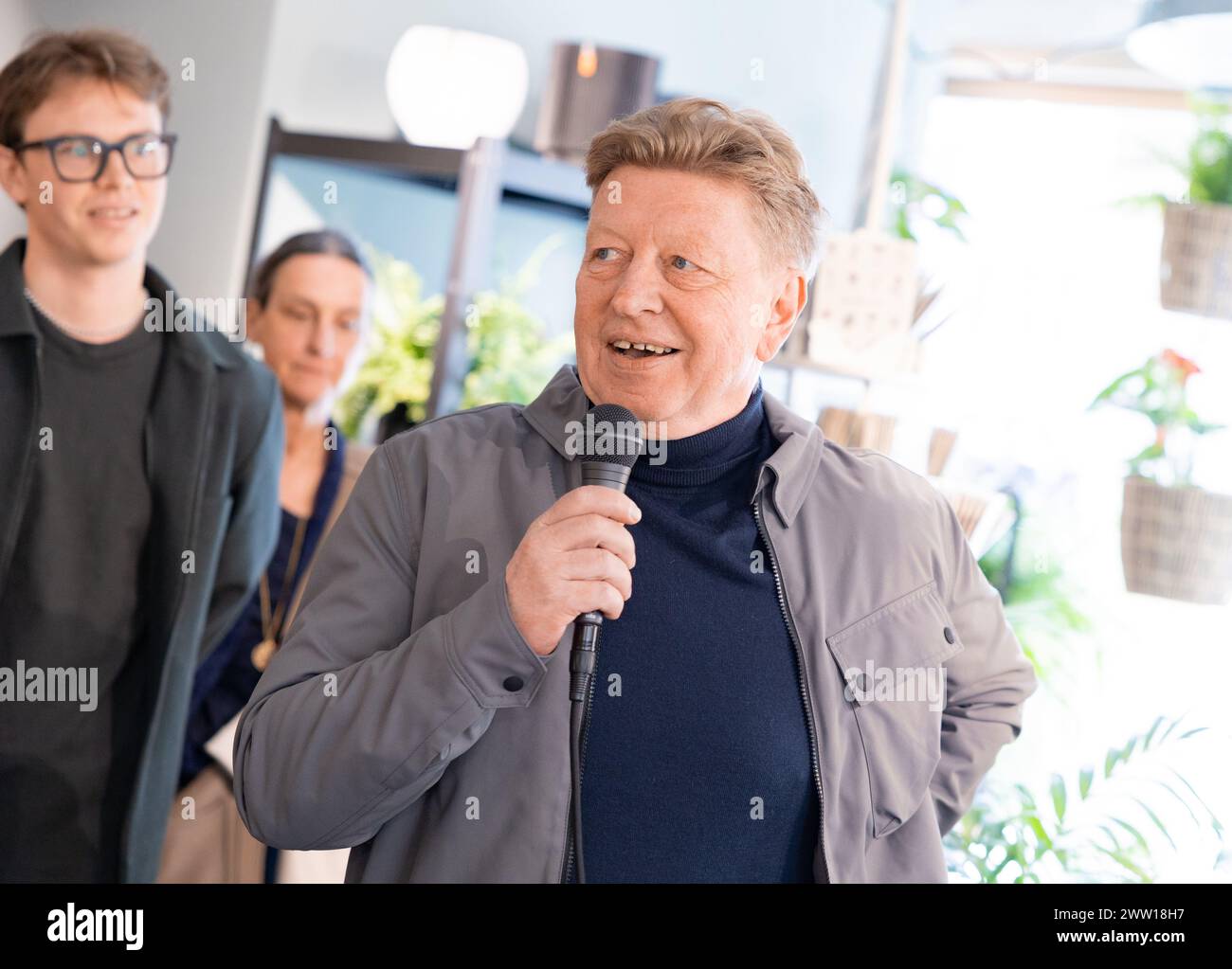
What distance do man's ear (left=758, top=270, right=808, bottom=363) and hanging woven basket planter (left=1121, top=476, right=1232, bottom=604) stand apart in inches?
64.1

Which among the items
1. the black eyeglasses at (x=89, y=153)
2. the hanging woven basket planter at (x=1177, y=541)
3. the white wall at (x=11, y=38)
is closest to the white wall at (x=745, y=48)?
the white wall at (x=11, y=38)

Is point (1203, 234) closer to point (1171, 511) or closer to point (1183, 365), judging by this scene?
point (1183, 365)

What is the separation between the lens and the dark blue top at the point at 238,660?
238 centimetres

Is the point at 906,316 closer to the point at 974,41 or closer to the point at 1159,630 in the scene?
the point at 1159,630

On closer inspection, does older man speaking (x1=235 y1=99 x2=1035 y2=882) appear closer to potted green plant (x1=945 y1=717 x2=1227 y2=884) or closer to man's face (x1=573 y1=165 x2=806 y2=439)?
man's face (x1=573 y1=165 x2=806 y2=439)

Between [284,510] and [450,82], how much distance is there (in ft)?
4.75

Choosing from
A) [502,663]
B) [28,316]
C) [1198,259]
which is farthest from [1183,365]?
[28,316]

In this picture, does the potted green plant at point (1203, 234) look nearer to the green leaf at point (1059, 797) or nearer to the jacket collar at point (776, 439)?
the green leaf at point (1059, 797)

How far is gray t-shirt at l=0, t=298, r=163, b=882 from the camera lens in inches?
76.6

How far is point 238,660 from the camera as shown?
2473mm

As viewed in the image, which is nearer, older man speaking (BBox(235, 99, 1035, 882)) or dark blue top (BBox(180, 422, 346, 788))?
older man speaking (BBox(235, 99, 1035, 882))

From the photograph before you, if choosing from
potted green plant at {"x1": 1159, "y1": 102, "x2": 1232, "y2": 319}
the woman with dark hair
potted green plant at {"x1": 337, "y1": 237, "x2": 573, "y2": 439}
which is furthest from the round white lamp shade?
potted green plant at {"x1": 1159, "y1": 102, "x2": 1232, "y2": 319}

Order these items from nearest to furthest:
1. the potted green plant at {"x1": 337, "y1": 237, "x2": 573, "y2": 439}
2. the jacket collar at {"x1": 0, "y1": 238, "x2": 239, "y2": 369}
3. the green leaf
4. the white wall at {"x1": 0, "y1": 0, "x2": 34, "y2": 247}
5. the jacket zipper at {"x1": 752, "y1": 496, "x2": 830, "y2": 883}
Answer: the jacket zipper at {"x1": 752, "y1": 496, "x2": 830, "y2": 883}
the jacket collar at {"x1": 0, "y1": 238, "x2": 239, "y2": 369}
the green leaf
the white wall at {"x1": 0, "y1": 0, "x2": 34, "y2": 247}
the potted green plant at {"x1": 337, "y1": 237, "x2": 573, "y2": 439}

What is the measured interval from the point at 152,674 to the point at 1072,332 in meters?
2.55
